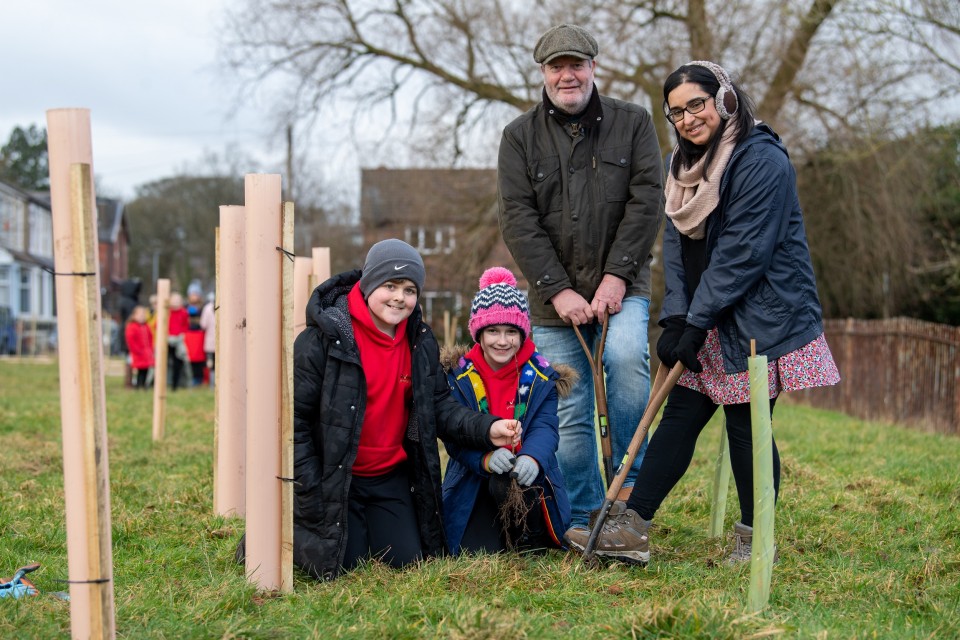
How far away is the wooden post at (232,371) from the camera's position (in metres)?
5.12

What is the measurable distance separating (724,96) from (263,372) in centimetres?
207

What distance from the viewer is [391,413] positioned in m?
4.32

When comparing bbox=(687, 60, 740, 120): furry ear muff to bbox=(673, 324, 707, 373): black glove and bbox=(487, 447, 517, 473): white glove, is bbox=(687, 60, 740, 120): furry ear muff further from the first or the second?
bbox=(487, 447, 517, 473): white glove

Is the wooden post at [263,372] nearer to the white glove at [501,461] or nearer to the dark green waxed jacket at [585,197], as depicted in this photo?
the white glove at [501,461]

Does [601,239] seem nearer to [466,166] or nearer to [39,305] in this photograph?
[466,166]

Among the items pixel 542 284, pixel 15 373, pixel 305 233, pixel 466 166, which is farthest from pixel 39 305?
pixel 542 284

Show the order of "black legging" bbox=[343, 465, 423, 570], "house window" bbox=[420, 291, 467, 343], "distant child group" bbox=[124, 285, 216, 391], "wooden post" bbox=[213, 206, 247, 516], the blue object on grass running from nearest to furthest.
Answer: the blue object on grass
"black legging" bbox=[343, 465, 423, 570]
"wooden post" bbox=[213, 206, 247, 516]
"distant child group" bbox=[124, 285, 216, 391]
"house window" bbox=[420, 291, 467, 343]

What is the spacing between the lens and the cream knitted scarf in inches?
156

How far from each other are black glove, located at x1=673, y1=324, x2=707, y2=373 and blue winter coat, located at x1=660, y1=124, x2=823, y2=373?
3cm

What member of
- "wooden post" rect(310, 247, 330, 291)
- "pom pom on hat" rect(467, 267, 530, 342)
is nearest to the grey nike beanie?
"pom pom on hat" rect(467, 267, 530, 342)

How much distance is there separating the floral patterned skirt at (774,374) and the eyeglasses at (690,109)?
0.88 m

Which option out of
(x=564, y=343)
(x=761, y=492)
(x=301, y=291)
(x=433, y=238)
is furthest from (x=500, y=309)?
(x=433, y=238)

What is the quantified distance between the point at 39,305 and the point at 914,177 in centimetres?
4676

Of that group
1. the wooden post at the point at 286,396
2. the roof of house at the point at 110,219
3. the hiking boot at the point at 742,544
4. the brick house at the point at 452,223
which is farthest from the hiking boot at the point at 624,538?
the roof of house at the point at 110,219
